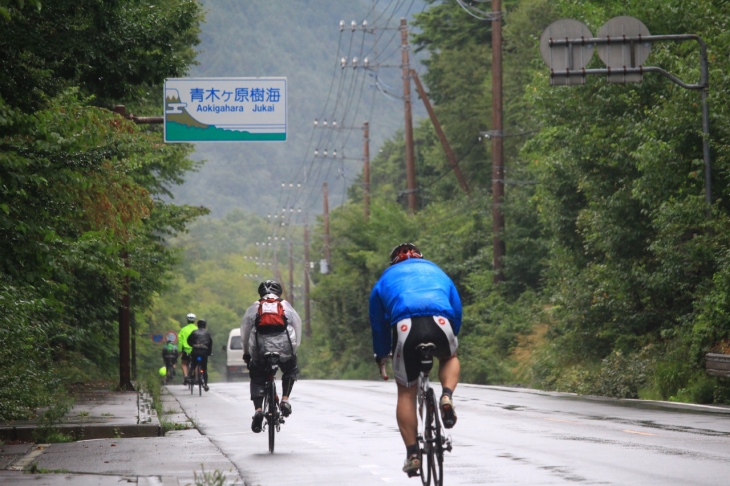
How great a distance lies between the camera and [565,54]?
22.2m

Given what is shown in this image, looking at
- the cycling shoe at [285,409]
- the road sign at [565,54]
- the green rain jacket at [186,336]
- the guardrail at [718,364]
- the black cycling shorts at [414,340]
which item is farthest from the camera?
the green rain jacket at [186,336]

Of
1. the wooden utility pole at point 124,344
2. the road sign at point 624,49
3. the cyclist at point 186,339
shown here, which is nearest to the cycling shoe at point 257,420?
the road sign at point 624,49

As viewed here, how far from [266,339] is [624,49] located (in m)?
11.1

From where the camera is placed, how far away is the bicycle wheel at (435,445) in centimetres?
884

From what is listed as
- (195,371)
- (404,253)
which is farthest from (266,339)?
(195,371)

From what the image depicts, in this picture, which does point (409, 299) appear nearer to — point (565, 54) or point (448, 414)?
point (448, 414)

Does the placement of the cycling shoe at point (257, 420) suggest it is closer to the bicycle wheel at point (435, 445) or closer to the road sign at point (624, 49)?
the bicycle wheel at point (435, 445)

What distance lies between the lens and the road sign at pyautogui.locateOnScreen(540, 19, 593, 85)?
22.1 metres

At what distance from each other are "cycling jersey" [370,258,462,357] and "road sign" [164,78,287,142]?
1442 centimetres

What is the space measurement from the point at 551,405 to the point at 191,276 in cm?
11384

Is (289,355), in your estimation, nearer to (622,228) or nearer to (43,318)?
(43,318)

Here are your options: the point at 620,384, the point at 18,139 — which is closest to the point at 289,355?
the point at 18,139

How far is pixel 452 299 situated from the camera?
9648 millimetres

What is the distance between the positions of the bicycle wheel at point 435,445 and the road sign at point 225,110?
50.1ft
